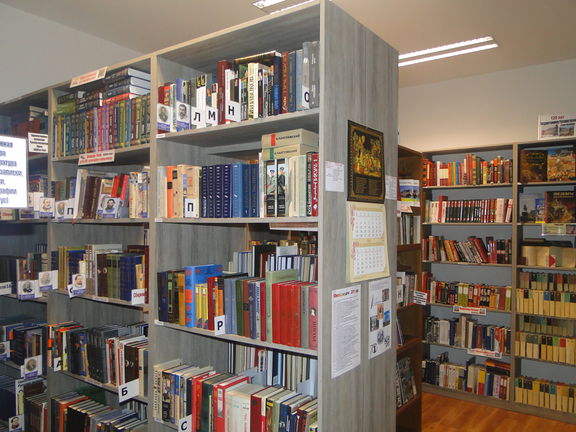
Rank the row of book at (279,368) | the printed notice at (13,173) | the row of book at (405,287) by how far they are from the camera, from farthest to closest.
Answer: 1. the row of book at (405,287)
2. the row of book at (279,368)
3. the printed notice at (13,173)

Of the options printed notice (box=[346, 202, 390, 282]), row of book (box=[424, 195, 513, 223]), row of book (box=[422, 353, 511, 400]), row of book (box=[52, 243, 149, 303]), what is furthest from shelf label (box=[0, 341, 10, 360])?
row of book (box=[424, 195, 513, 223])

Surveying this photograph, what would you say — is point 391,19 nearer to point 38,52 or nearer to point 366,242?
point 366,242

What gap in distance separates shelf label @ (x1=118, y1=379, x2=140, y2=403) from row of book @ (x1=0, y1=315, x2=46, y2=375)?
0.88 meters

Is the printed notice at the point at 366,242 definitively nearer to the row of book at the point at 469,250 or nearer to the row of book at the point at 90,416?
the row of book at the point at 90,416

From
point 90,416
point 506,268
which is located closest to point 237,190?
point 90,416

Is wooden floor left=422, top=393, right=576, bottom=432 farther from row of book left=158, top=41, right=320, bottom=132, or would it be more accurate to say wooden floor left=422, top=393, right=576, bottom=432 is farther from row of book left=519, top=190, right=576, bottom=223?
row of book left=158, top=41, right=320, bottom=132

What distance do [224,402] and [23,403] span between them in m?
1.92

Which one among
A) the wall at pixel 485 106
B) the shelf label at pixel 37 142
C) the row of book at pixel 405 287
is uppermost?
the wall at pixel 485 106

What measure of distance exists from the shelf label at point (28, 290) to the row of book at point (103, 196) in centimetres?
44

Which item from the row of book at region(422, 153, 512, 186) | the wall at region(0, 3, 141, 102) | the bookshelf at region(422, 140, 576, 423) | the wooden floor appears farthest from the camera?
the row of book at region(422, 153, 512, 186)

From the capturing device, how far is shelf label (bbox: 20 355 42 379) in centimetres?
276

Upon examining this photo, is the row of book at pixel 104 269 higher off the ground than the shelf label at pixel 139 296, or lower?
higher

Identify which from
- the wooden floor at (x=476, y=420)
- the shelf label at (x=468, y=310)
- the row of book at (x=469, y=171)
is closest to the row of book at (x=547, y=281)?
the shelf label at (x=468, y=310)

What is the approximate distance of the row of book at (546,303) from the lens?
12.9 ft
